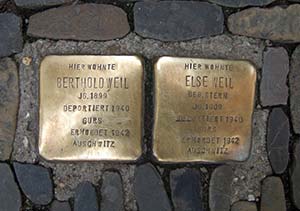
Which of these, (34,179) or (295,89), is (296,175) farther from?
(34,179)

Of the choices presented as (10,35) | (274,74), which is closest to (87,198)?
(10,35)

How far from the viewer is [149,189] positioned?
1.61 meters

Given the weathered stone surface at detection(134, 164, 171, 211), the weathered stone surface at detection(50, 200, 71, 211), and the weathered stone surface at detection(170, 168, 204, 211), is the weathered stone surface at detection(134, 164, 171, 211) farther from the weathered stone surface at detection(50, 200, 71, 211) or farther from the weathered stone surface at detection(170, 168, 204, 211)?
the weathered stone surface at detection(50, 200, 71, 211)

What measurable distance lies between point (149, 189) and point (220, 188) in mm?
203

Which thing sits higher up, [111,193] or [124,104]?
[124,104]

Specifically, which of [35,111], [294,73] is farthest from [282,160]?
[35,111]

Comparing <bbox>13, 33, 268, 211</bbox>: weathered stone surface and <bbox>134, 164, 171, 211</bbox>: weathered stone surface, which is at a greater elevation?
<bbox>13, 33, 268, 211</bbox>: weathered stone surface

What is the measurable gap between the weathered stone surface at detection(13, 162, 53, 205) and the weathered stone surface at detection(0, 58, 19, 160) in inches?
4.0

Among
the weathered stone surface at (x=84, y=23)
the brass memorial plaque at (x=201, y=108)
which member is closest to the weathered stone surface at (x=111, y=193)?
the brass memorial plaque at (x=201, y=108)

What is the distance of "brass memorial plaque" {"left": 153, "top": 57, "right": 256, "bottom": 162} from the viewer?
1594 millimetres

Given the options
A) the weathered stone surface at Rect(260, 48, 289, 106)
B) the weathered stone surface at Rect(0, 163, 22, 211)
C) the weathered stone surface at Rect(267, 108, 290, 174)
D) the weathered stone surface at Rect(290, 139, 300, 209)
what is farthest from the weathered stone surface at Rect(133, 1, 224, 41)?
the weathered stone surface at Rect(0, 163, 22, 211)

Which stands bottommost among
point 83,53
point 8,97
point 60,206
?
point 60,206

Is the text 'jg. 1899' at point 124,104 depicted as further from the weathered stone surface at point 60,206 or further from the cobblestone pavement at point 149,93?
the weathered stone surface at point 60,206

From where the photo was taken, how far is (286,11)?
5.31 ft
